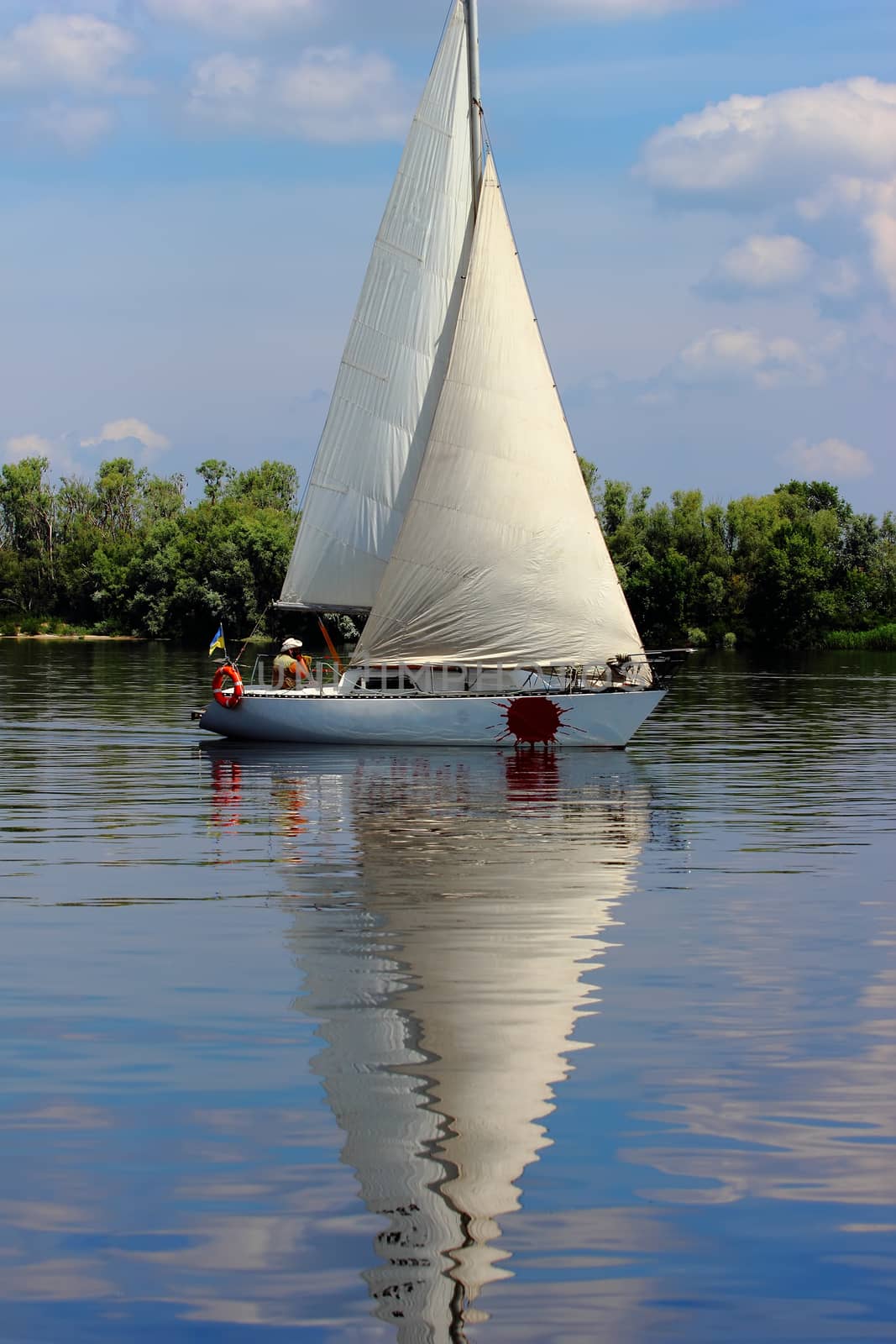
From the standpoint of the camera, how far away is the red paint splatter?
4088 cm

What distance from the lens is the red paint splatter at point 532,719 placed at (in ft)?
134

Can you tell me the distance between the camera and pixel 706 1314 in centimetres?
862

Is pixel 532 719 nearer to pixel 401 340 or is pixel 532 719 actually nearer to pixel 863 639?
pixel 401 340

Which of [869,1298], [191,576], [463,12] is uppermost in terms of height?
[463,12]

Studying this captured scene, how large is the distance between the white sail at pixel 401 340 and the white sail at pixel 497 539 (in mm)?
1403

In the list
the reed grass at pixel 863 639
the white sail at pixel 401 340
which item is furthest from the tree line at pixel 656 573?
the white sail at pixel 401 340

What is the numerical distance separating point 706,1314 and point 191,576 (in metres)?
134

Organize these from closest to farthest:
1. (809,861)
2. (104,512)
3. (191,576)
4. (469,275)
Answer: (809,861), (469,275), (191,576), (104,512)

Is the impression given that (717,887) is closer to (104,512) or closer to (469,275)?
(469,275)

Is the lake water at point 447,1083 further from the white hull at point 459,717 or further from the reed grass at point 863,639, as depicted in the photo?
the reed grass at point 863,639

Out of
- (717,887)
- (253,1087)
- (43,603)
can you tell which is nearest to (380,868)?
(717,887)

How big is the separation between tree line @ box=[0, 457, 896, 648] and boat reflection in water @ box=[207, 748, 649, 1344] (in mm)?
83461

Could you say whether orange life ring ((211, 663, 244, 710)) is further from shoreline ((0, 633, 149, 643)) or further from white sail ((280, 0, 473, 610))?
shoreline ((0, 633, 149, 643))

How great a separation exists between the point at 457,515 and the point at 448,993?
2732 cm
